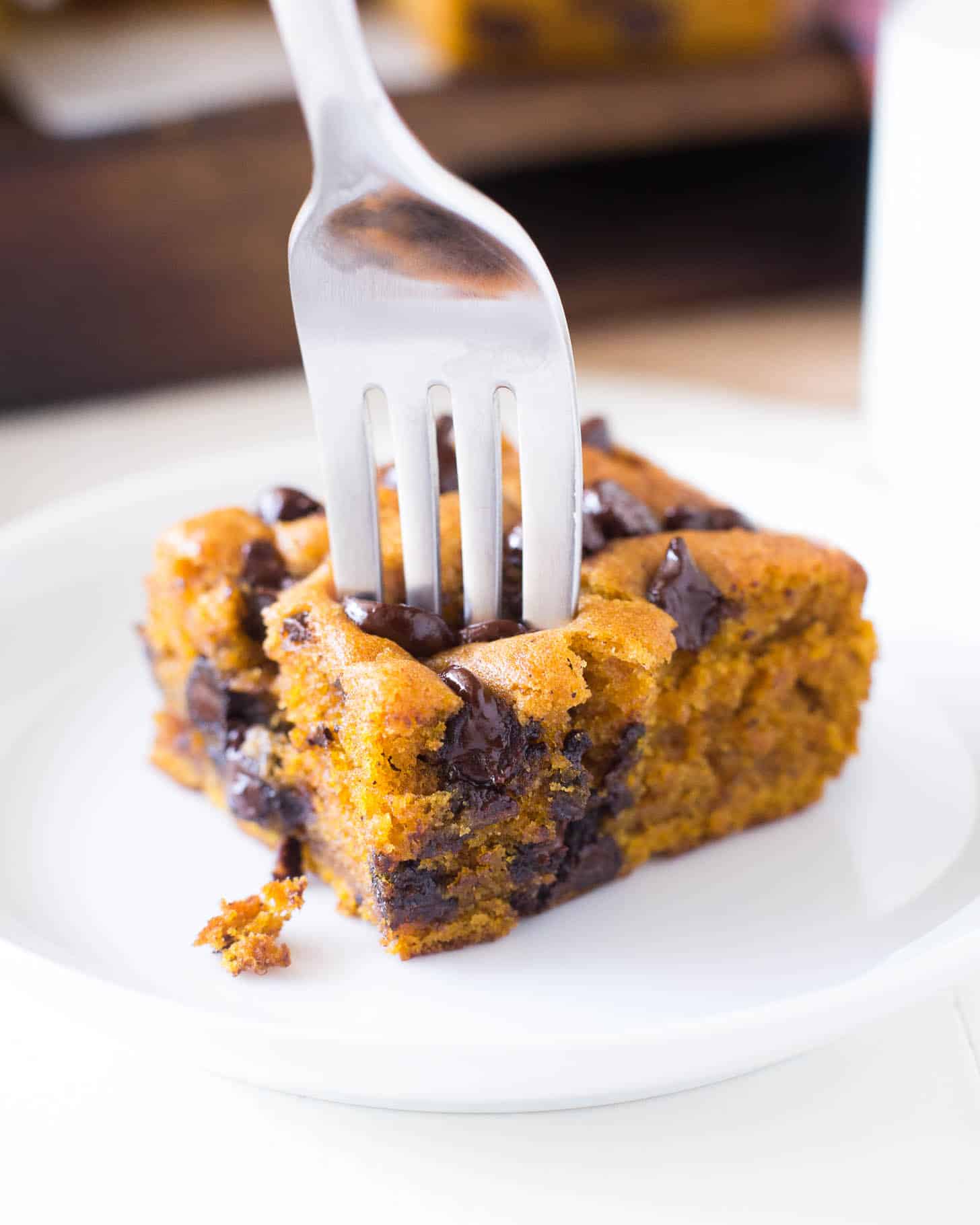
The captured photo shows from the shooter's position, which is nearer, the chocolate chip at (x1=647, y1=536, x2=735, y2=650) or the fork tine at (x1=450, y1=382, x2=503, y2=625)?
the fork tine at (x1=450, y1=382, x2=503, y2=625)

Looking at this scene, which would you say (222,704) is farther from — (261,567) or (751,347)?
(751,347)

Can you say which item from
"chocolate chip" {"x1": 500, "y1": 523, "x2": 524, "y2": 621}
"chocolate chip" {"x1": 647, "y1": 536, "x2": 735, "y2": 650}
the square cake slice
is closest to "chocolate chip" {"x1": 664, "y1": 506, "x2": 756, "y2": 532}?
the square cake slice

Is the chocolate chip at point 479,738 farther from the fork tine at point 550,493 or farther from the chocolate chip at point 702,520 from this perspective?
the chocolate chip at point 702,520

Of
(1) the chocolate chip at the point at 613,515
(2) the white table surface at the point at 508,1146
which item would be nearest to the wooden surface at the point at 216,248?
(1) the chocolate chip at the point at 613,515

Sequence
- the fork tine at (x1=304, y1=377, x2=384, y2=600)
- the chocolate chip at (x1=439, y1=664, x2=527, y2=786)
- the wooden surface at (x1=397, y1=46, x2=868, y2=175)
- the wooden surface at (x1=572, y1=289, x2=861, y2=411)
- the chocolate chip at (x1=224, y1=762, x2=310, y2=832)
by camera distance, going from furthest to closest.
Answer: the wooden surface at (x1=572, y1=289, x2=861, y2=411) → the wooden surface at (x1=397, y1=46, x2=868, y2=175) → the chocolate chip at (x1=224, y1=762, x2=310, y2=832) → the fork tine at (x1=304, y1=377, x2=384, y2=600) → the chocolate chip at (x1=439, y1=664, x2=527, y2=786)

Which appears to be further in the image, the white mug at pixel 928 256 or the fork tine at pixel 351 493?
the white mug at pixel 928 256

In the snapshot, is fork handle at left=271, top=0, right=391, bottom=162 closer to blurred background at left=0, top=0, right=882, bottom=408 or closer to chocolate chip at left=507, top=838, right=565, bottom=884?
chocolate chip at left=507, top=838, right=565, bottom=884
